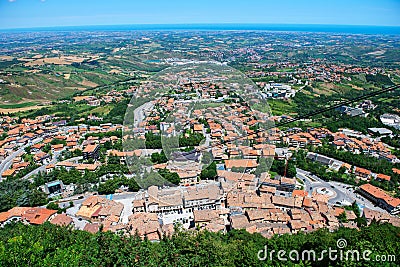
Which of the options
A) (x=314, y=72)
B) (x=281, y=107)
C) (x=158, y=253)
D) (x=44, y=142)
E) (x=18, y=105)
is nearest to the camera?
(x=158, y=253)

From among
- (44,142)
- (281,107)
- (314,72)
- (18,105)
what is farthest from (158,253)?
(314,72)

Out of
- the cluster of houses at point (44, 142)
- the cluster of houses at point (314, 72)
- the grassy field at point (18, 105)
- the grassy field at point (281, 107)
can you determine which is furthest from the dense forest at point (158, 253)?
the cluster of houses at point (314, 72)

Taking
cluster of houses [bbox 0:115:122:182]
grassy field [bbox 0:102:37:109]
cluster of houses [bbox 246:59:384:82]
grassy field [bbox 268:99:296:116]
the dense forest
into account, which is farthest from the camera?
cluster of houses [bbox 246:59:384:82]

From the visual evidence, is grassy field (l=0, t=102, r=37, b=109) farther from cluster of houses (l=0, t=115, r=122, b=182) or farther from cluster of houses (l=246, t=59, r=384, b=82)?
cluster of houses (l=246, t=59, r=384, b=82)

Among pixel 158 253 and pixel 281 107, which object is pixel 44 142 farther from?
pixel 281 107

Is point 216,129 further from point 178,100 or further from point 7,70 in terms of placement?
point 7,70

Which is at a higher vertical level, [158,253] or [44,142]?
[158,253]

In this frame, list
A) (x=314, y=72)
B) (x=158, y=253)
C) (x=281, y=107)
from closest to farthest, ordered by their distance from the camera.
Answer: (x=158, y=253), (x=281, y=107), (x=314, y=72)

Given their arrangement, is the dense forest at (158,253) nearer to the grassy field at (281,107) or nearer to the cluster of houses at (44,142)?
the cluster of houses at (44,142)

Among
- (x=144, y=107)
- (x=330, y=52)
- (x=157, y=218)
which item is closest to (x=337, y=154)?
(x=157, y=218)

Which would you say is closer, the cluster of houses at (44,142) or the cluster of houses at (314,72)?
the cluster of houses at (44,142)

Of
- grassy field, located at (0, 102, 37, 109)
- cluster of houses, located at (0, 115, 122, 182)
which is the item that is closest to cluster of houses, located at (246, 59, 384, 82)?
cluster of houses, located at (0, 115, 122, 182)

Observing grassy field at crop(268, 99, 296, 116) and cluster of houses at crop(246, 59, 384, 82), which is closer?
grassy field at crop(268, 99, 296, 116)
